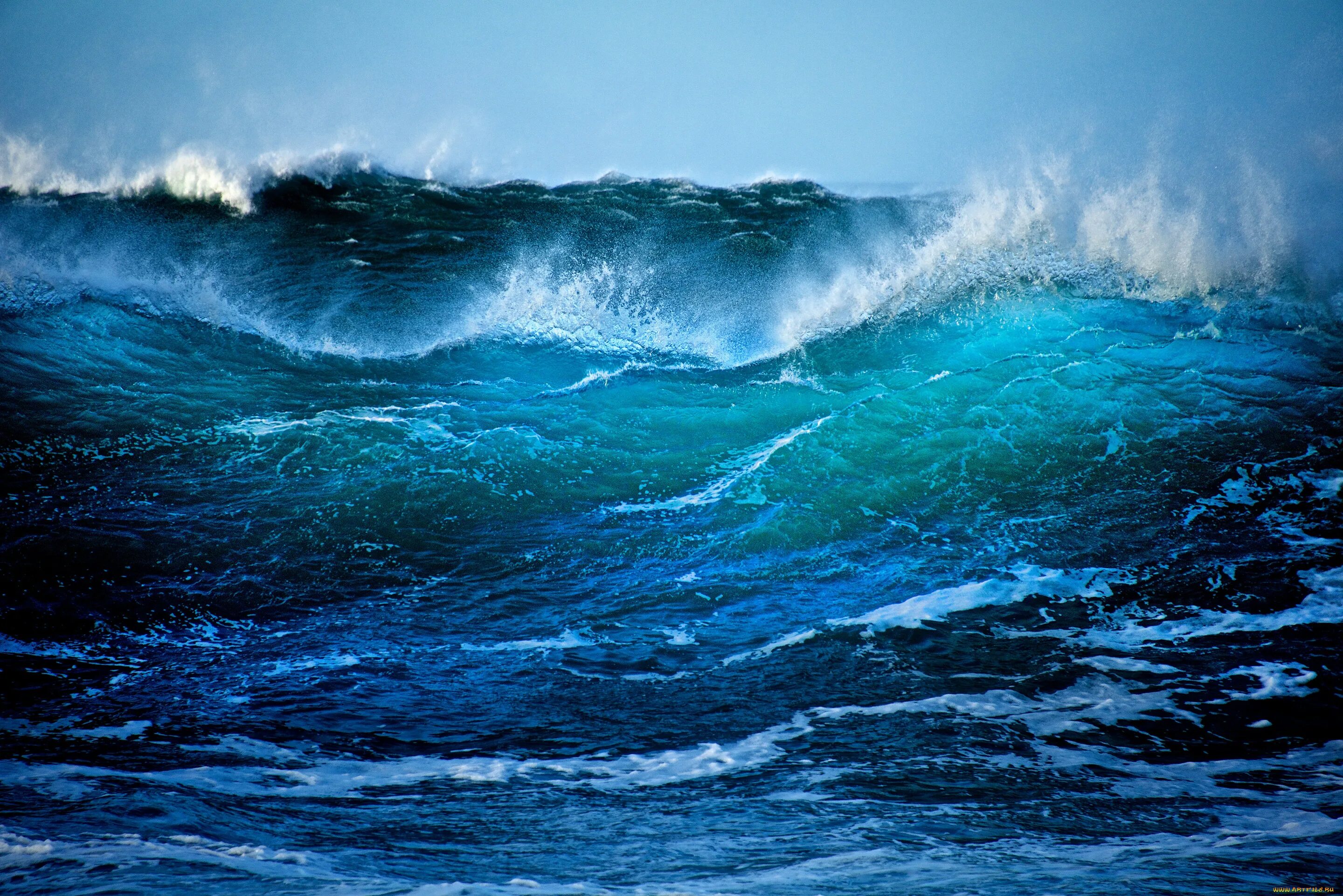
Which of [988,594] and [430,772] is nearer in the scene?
[430,772]

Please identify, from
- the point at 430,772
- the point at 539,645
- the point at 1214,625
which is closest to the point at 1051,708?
the point at 1214,625

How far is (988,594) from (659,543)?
2214mm

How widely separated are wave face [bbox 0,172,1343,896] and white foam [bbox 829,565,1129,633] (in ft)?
0.10

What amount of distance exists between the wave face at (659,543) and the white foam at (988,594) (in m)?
0.03

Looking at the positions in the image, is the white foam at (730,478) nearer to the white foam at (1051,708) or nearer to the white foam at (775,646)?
the white foam at (775,646)

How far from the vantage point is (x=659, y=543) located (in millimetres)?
5691

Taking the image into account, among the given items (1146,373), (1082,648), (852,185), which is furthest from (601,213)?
(1082,648)

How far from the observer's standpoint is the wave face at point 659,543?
2980mm

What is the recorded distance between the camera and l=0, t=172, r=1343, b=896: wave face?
298cm

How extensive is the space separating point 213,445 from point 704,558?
13.2 feet

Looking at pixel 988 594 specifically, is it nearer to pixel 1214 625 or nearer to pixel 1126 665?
pixel 1126 665

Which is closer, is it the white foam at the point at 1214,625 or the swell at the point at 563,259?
the white foam at the point at 1214,625

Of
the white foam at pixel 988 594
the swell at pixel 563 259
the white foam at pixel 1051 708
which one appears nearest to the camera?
the white foam at pixel 1051 708

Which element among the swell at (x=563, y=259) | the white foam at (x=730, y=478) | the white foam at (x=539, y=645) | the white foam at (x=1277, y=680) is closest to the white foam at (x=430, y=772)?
the white foam at (x=539, y=645)
